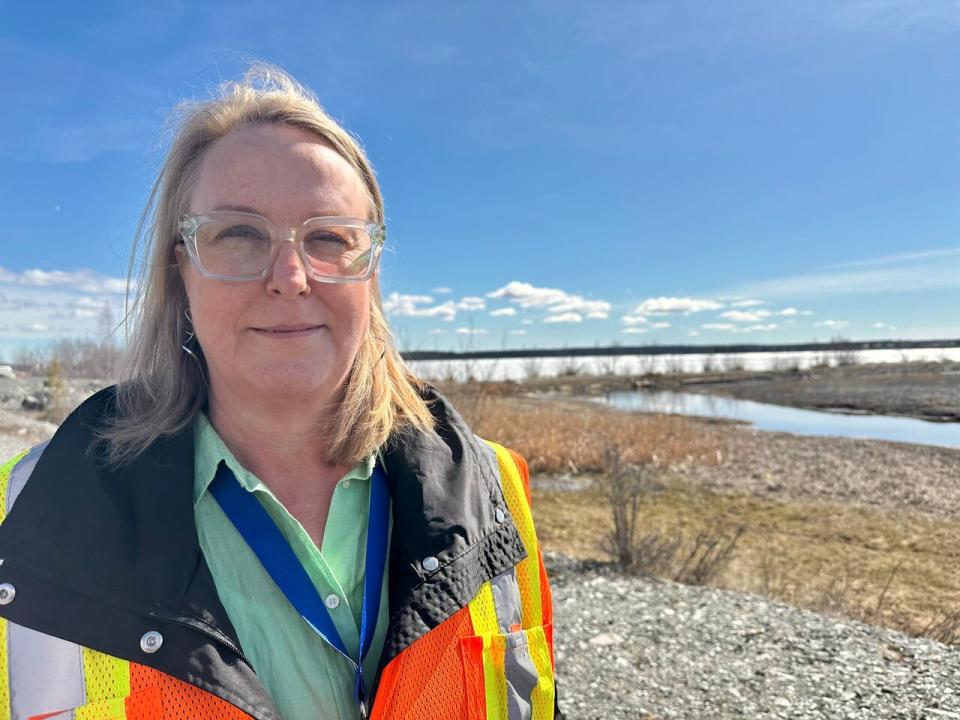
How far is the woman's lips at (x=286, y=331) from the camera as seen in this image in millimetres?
1571

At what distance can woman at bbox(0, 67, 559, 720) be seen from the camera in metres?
→ 1.28

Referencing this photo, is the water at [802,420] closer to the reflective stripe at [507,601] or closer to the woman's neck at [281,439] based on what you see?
the reflective stripe at [507,601]

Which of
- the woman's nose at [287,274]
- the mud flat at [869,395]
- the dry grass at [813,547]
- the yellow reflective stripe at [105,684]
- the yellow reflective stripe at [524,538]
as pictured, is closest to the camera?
the yellow reflective stripe at [105,684]

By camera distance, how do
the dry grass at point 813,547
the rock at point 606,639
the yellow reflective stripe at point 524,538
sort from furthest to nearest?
the dry grass at point 813,547 < the rock at point 606,639 < the yellow reflective stripe at point 524,538

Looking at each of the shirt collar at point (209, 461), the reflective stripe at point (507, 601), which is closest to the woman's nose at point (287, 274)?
the shirt collar at point (209, 461)

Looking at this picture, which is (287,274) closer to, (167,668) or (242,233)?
(242,233)

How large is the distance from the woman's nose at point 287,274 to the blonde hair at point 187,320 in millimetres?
345

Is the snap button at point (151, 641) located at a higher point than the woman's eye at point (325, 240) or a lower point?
lower

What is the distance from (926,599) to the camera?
588cm

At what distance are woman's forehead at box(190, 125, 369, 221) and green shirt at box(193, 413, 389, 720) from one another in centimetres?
61

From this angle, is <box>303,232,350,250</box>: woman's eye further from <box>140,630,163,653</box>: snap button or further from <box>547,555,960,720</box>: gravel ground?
<box>547,555,960,720</box>: gravel ground

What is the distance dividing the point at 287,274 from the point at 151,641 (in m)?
0.84

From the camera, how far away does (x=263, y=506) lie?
5.26 feet

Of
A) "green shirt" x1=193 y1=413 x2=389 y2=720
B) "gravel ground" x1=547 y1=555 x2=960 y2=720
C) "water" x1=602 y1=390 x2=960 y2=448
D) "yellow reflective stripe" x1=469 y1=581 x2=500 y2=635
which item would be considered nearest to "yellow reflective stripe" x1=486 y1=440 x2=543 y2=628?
"yellow reflective stripe" x1=469 y1=581 x2=500 y2=635
